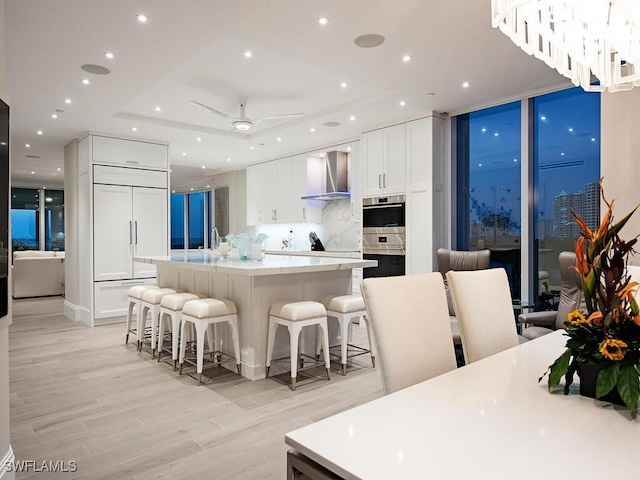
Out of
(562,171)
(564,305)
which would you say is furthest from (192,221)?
(564,305)

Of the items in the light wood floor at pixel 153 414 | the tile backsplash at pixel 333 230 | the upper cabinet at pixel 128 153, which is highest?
the upper cabinet at pixel 128 153

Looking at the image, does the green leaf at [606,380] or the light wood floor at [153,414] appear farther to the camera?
the light wood floor at [153,414]

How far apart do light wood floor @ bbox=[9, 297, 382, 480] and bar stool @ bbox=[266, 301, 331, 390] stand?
0.24 meters

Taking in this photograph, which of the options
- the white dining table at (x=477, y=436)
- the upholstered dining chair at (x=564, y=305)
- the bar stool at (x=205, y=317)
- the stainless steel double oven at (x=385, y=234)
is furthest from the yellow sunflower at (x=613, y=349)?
the stainless steel double oven at (x=385, y=234)

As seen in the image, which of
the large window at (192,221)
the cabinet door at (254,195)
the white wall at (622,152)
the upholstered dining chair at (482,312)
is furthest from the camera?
the large window at (192,221)

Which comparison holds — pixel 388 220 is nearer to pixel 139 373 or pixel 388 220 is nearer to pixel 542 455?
pixel 139 373

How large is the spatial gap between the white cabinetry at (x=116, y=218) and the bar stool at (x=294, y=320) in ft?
12.1

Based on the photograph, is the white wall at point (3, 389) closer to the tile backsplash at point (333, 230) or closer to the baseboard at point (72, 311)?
the baseboard at point (72, 311)

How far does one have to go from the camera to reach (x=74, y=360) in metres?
4.29

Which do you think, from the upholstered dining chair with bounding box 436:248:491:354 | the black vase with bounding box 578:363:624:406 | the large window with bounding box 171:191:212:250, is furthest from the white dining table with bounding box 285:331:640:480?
the large window with bounding box 171:191:212:250

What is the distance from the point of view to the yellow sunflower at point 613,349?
1.12 metres

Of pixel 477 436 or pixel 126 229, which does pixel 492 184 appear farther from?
pixel 126 229

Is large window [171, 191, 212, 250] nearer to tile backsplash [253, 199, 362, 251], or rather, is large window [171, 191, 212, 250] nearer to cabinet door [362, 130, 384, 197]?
tile backsplash [253, 199, 362, 251]

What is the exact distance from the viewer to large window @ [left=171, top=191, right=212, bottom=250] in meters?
11.3
